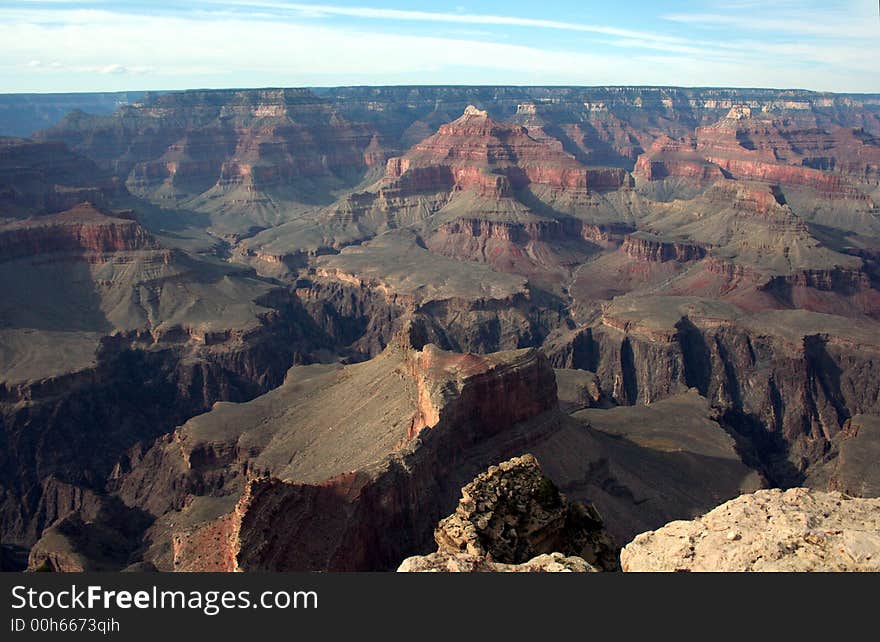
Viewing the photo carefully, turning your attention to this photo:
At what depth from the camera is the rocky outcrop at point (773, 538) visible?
2581cm

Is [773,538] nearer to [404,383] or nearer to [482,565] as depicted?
[482,565]

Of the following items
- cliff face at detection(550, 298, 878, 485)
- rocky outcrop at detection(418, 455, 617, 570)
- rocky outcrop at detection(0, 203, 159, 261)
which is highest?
rocky outcrop at detection(418, 455, 617, 570)

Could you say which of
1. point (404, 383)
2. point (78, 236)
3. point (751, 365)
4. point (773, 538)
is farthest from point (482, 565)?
point (78, 236)

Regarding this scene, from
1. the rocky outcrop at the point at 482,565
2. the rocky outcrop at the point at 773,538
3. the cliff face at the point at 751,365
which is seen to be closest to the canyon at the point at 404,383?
the rocky outcrop at the point at 482,565

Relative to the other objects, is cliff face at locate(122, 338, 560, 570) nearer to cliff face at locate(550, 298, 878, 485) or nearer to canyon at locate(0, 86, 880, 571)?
canyon at locate(0, 86, 880, 571)

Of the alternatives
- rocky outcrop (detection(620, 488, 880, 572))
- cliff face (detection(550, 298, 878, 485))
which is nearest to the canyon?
cliff face (detection(550, 298, 878, 485))

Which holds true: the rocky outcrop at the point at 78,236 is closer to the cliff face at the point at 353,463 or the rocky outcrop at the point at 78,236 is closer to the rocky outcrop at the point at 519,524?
the cliff face at the point at 353,463

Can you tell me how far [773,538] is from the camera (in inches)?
1075

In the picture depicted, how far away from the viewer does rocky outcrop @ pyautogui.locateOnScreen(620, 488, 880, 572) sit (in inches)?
1016

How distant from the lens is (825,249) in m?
159

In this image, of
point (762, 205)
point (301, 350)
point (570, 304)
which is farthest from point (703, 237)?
point (301, 350)

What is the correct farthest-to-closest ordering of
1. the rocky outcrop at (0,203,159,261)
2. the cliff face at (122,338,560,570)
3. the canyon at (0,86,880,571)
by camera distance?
the rocky outcrop at (0,203,159,261) → the canyon at (0,86,880,571) → the cliff face at (122,338,560,570)

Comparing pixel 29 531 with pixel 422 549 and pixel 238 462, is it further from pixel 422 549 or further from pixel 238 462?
pixel 422 549

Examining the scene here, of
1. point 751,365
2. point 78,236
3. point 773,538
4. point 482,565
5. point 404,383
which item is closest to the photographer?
point 773,538
